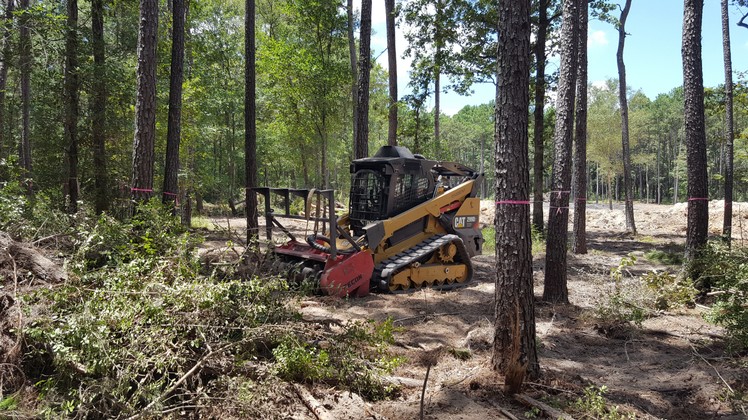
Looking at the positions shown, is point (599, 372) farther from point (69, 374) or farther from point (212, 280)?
point (69, 374)

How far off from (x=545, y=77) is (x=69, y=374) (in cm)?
1558

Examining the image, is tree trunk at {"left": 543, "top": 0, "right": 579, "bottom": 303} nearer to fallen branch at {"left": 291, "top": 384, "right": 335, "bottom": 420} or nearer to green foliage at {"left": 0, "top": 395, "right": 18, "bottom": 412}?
fallen branch at {"left": 291, "top": 384, "right": 335, "bottom": 420}

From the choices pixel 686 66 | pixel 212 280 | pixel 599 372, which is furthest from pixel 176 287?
pixel 686 66

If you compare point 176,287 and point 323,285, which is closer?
point 176,287

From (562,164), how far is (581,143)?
18.9 ft

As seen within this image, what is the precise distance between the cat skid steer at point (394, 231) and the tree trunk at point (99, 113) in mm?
5790

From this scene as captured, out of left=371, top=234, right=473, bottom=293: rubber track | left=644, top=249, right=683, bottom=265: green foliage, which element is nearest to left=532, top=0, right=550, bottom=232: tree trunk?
left=644, top=249, right=683, bottom=265: green foliage

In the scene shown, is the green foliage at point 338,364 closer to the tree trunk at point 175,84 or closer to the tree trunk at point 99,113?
the tree trunk at point 175,84

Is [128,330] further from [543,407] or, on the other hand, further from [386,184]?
[386,184]

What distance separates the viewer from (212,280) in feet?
13.7

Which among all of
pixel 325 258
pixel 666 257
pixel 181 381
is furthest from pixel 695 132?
pixel 181 381

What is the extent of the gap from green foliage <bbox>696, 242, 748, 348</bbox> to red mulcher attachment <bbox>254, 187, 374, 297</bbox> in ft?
16.3

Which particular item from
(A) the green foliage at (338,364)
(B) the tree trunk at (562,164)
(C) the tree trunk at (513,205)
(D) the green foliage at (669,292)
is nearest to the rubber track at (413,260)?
(B) the tree trunk at (562,164)

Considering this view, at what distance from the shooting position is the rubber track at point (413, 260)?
801 cm
